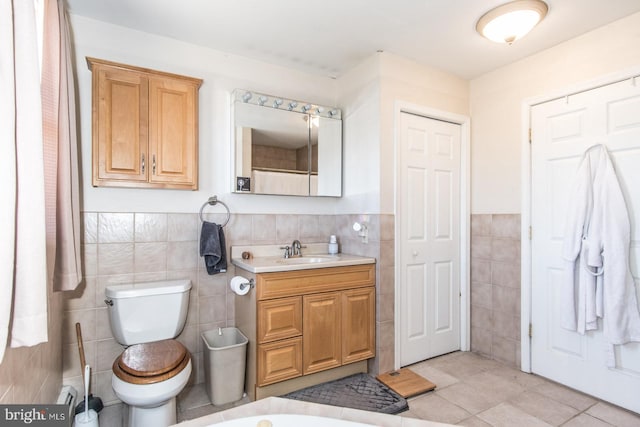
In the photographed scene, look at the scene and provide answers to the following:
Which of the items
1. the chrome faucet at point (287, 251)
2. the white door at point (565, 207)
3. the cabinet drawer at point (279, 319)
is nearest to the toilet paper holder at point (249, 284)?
the cabinet drawer at point (279, 319)

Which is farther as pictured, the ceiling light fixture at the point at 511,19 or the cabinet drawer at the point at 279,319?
the cabinet drawer at the point at 279,319

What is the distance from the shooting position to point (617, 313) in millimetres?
2020

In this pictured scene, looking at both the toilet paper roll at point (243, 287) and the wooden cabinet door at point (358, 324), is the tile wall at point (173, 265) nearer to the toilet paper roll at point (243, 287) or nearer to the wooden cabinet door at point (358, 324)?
the wooden cabinet door at point (358, 324)

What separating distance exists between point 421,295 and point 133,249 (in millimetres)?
2246

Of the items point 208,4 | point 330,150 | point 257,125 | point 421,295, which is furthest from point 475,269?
point 208,4

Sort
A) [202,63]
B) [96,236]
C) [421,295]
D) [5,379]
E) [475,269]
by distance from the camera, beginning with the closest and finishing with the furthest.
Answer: [5,379]
[96,236]
[202,63]
[421,295]
[475,269]

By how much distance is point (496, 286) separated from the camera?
281 centimetres

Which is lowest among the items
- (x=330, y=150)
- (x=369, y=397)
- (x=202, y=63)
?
(x=369, y=397)

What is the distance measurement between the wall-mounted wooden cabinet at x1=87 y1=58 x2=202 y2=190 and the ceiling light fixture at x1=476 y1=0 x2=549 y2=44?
1962mm

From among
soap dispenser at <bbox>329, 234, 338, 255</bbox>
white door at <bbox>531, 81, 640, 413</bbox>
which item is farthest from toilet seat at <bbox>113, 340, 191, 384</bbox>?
white door at <bbox>531, 81, 640, 413</bbox>

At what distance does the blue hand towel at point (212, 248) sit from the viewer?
233 centimetres

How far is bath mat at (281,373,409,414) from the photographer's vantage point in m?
2.11

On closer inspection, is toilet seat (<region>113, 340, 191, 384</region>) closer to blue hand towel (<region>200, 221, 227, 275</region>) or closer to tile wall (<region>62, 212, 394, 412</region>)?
tile wall (<region>62, 212, 394, 412</region>)

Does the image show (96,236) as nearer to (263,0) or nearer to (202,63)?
(202,63)
